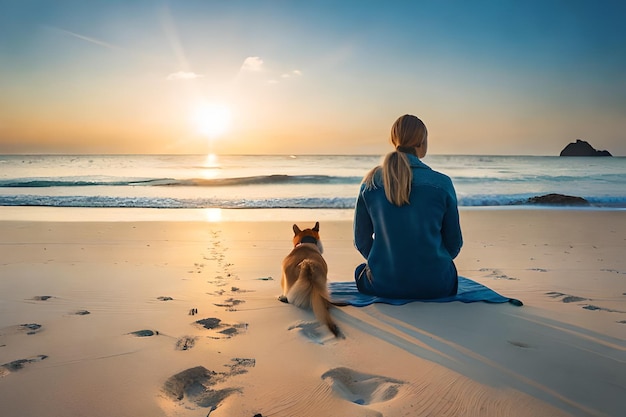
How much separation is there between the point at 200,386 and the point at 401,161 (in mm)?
1954

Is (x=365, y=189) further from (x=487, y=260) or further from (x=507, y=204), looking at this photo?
(x=507, y=204)

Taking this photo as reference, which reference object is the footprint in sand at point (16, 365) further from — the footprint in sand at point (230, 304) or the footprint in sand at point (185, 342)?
the footprint in sand at point (230, 304)

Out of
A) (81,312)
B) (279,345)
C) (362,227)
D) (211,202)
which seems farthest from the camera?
(211,202)

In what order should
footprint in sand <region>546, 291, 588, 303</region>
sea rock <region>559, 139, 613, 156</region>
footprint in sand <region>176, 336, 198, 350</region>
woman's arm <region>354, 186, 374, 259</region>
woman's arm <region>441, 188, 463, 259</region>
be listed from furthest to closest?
sea rock <region>559, 139, 613, 156</region> < footprint in sand <region>546, 291, 588, 303</region> < woman's arm <region>354, 186, 374, 259</region> < woman's arm <region>441, 188, 463, 259</region> < footprint in sand <region>176, 336, 198, 350</region>

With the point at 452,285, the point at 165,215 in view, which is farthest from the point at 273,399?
the point at 165,215

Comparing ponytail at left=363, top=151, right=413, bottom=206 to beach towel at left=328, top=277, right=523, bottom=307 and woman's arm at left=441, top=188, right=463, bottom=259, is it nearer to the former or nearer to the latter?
woman's arm at left=441, top=188, right=463, bottom=259

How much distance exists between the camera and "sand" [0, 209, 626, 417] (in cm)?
207

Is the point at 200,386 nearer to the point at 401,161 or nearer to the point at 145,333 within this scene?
the point at 145,333

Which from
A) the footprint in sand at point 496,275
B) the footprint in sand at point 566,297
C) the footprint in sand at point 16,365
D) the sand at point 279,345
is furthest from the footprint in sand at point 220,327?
the footprint in sand at point 496,275

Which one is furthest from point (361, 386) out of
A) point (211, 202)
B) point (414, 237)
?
point (211, 202)

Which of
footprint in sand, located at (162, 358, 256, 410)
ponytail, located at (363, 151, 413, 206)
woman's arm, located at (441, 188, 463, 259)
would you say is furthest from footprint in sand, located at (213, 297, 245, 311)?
woman's arm, located at (441, 188, 463, 259)

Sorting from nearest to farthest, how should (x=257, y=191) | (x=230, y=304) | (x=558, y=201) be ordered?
(x=230, y=304) < (x=558, y=201) < (x=257, y=191)

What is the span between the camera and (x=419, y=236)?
3.27 meters

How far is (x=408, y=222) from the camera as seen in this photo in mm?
3254
